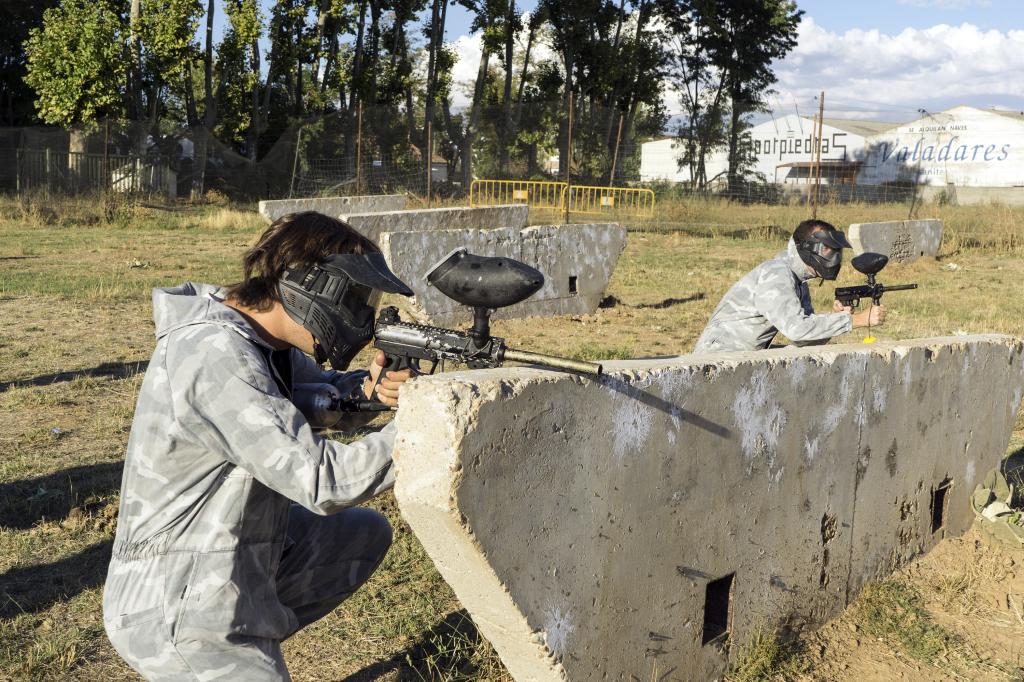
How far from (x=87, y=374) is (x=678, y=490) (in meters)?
5.99

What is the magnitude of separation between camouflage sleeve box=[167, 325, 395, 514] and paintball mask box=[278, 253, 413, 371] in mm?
224

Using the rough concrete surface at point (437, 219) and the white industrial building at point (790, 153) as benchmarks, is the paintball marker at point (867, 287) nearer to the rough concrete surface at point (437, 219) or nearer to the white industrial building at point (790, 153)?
the rough concrete surface at point (437, 219)

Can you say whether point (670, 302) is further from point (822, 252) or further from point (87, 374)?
point (87, 374)

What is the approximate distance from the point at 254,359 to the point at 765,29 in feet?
129

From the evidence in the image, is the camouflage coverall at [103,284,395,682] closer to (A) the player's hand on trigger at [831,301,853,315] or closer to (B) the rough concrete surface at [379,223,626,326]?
(A) the player's hand on trigger at [831,301,853,315]

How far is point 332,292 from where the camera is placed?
224 centimetres

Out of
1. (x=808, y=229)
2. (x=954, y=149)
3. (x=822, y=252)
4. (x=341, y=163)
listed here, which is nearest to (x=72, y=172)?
(x=341, y=163)

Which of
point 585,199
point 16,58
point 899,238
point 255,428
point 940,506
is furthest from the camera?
point 16,58

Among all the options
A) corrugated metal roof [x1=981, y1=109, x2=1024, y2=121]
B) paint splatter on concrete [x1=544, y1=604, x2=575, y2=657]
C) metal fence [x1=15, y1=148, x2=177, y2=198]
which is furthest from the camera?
corrugated metal roof [x1=981, y1=109, x2=1024, y2=121]

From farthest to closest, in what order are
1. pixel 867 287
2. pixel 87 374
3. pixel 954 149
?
pixel 954 149 → pixel 87 374 → pixel 867 287

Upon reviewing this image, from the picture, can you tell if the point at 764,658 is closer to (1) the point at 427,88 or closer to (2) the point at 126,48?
(2) the point at 126,48

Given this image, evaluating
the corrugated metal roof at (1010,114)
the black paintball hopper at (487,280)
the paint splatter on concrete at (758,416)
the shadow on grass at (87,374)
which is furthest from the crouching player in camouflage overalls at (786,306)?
the corrugated metal roof at (1010,114)

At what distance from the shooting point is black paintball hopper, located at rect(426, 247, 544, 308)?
7.10 ft

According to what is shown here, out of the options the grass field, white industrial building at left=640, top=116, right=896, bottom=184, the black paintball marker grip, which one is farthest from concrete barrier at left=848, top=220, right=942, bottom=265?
the black paintball marker grip
